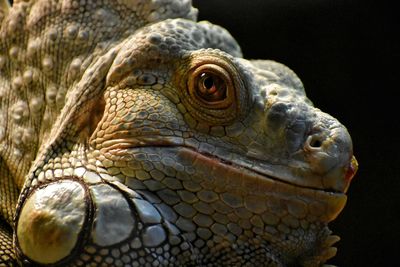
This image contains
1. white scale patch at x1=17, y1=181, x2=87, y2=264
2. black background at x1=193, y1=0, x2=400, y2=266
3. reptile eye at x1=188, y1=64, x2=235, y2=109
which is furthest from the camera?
black background at x1=193, y1=0, x2=400, y2=266

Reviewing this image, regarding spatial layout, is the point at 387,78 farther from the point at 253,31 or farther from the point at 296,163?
the point at 296,163

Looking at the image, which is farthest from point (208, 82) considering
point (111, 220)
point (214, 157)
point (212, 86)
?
point (111, 220)

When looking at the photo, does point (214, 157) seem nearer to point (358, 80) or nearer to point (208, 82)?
point (208, 82)

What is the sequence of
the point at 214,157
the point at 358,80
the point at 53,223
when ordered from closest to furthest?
the point at 53,223 < the point at 214,157 < the point at 358,80

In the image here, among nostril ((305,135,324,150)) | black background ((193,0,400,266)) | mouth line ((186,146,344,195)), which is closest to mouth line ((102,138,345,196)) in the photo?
mouth line ((186,146,344,195))

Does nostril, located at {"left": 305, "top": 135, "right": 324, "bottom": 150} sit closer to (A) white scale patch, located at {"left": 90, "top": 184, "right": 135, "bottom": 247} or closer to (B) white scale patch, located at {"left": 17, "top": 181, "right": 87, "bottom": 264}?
Answer: (A) white scale patch, located at {"left": 90, "top": 184, "right": 135, "bottom": 247}

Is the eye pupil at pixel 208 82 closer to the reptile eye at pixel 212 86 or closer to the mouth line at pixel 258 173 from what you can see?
the reptile eye at pixel 212 86
